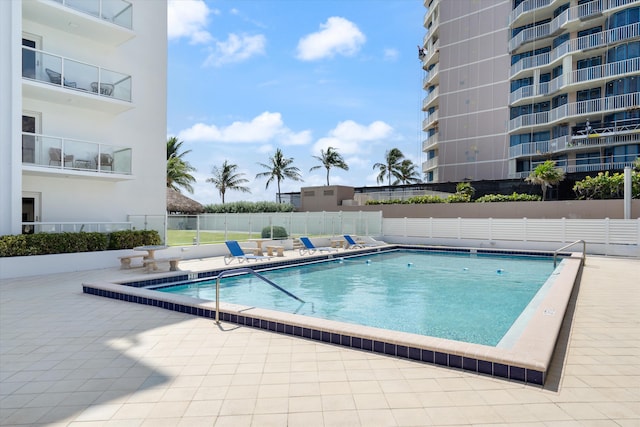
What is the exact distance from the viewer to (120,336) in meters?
5.36

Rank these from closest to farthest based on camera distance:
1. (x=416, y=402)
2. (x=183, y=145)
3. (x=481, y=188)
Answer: (x=416, y=402) → (x=481, y=188) → (x=183, y=145)

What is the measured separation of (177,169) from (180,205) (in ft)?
27.2

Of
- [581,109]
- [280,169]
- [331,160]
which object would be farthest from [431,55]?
[280,169]

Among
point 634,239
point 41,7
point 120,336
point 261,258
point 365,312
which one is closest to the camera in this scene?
point 120,336

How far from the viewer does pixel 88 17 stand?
1347 cm

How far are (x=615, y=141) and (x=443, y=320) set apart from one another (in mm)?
25979

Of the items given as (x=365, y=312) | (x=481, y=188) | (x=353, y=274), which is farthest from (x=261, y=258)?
(x=481, y=188)

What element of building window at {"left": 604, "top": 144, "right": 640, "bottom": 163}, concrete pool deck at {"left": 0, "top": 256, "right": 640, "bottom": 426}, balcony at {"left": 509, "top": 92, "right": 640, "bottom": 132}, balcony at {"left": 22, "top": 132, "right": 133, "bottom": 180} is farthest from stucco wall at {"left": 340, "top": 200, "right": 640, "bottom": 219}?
→ balcony at {"left": 22, "top": 132, "right": 133, "bottom": 180}

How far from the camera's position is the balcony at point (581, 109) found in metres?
25.2

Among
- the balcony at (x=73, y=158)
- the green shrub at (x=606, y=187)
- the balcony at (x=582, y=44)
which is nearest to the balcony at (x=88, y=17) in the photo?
the balcony at (x=73, y=158)

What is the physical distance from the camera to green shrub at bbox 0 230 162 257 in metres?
10.6

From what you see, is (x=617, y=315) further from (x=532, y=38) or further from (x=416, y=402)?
(x=532, y=38)

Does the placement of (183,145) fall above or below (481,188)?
above

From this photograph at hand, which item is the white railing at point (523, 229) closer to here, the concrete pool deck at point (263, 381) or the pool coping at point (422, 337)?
the pool coping at point (422, 337)
